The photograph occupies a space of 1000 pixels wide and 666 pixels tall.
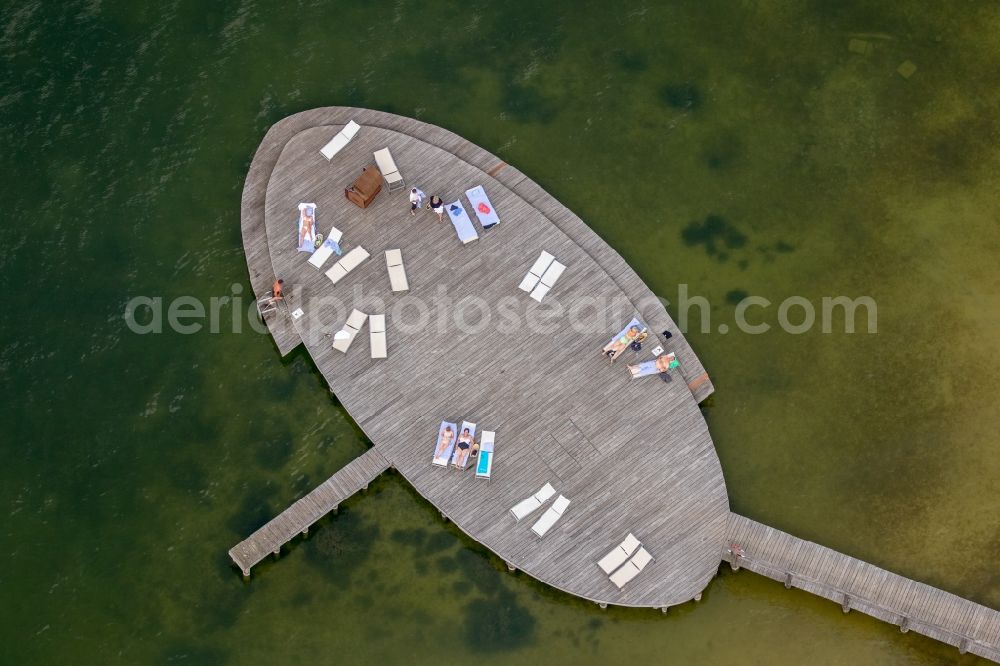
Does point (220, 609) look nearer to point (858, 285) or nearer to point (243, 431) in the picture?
point (243, 431)

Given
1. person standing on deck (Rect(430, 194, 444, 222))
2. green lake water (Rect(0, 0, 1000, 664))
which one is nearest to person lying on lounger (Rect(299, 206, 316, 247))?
green lake water (Rect(0, 0, 1000, 664))

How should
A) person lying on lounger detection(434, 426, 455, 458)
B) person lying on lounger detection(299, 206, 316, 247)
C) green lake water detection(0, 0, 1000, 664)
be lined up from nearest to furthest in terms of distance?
1. green lake water detection(0, 0, 1000, 664)
2. person lying on lounger detection(434, 426, 455, 458)
3. person lying on lounger detection(299, 206, 316, 247)

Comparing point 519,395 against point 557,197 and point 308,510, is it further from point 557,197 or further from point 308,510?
point 557,197

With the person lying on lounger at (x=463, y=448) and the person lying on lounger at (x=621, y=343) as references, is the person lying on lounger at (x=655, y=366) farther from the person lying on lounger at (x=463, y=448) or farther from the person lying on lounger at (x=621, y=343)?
the person lying on lounger at (x=463, y=448)

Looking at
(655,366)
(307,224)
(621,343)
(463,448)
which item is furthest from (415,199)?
(655,366)

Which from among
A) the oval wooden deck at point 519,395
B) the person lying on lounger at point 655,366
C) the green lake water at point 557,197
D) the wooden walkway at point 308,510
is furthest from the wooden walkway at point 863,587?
the wooden walkway at point 308,510

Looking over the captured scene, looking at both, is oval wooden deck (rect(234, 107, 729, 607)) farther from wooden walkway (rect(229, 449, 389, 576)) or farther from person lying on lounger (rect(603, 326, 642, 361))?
wooden walkway (rect(229, 449, 389, 576))
